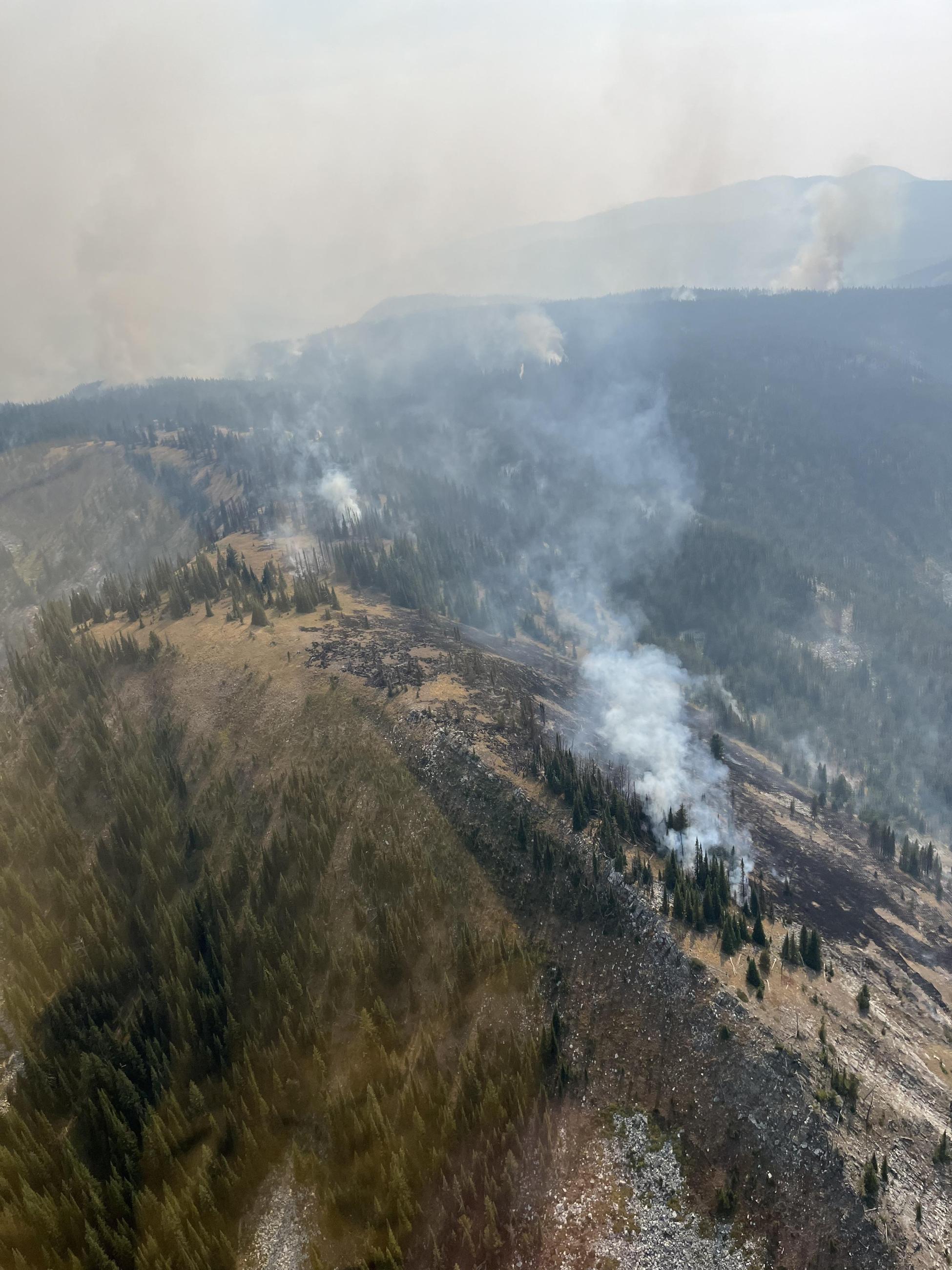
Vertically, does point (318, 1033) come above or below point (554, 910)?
below

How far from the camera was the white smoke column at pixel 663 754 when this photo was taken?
284 feet

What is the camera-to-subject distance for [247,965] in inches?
2724

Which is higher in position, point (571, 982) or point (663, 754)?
point (571, 982)

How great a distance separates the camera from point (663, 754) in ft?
347

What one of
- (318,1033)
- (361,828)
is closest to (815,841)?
(361,828)

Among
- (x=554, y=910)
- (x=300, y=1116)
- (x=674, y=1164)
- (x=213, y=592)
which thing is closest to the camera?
(x=674, y=1164)

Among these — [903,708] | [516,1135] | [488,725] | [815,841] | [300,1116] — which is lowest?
[903,708]

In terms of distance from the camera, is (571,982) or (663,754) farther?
(663,754)

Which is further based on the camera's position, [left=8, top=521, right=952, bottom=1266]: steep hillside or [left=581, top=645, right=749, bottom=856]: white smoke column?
[left=581, top=645, right=749, bottom=856]: white smoke column

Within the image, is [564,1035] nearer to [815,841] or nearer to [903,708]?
[815,841]

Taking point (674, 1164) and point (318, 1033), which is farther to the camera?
point (318, 1033)

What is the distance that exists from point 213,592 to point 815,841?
412 ft

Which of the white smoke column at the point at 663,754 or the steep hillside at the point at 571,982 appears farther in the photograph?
the white smoke column at the point at 663,754

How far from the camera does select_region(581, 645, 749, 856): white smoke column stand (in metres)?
86.6
